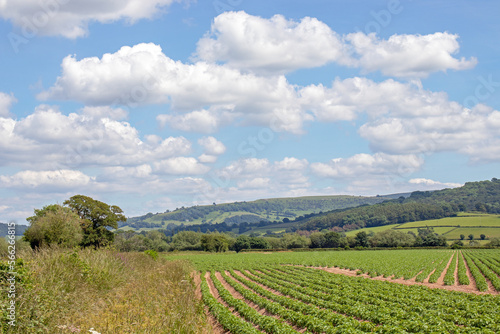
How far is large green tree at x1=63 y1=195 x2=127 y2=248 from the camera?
185 feet

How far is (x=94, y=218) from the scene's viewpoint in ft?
191

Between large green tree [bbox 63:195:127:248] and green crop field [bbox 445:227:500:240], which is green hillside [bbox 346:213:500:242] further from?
large green tree [bbox 63:195:127:248]

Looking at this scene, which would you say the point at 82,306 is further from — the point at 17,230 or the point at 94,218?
the point at 94,218

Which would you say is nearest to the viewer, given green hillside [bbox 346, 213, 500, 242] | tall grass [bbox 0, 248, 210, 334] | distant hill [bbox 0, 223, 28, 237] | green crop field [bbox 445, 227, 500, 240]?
tall grass [bbox 0, 248, 210, 334]

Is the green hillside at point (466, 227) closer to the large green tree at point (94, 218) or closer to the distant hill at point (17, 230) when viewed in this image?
the large green tree at point (94, 218)

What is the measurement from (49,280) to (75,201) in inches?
1854

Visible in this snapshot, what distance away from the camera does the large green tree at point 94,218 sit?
185 feet

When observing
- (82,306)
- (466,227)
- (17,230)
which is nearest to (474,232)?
(466,227)

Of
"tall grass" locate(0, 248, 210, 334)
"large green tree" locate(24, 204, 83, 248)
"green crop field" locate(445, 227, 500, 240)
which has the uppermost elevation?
"large green tree" locate(24, 204, 83, 248)

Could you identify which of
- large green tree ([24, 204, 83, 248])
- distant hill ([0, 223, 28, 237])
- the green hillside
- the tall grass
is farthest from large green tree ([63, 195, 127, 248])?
the green hillside

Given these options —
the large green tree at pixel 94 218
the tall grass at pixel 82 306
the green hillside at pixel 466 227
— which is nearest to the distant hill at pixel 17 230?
→ the tall grass at pixel 82 306

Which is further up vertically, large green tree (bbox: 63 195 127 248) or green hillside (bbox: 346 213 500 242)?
large green tree (bbox: 63 195 127 248)

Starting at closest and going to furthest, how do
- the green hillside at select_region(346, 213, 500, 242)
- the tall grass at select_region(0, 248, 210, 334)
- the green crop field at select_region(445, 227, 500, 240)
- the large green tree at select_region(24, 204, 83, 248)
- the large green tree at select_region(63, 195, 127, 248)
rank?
the tall grass at select_region(0, 248, 210, 334) → the large green tree at select_region(24, 204, 83, 248) → the large green tree at select_region(63, 195, 127, 248) → the green crop field at select_region(445, 227, 500, 240) → the green hillside at select_region(346, 213, 500, 242)

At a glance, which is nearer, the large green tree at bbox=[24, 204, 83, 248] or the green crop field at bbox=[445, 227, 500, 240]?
the large green tree at bbox=[24, 204, 83, 248]
